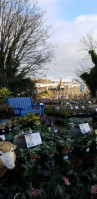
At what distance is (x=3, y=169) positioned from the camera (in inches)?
50.9

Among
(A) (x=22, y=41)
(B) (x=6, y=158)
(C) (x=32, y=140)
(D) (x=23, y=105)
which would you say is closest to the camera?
(B) (x=6, y=158)

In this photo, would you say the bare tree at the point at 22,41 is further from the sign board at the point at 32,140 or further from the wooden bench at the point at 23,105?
the sign board at the point at 32,140

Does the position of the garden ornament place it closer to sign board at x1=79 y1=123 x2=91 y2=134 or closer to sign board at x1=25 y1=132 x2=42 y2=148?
sign board at x1=25 y1=132 x2=42 y2=148

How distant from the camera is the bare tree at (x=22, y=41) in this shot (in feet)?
35.3

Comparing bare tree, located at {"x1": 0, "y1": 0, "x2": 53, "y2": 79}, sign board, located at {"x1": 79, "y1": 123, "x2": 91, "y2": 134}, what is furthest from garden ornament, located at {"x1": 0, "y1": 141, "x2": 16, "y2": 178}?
bare tree, located at {"x1": 0, "y1": 0, "x2": 53, "y2": 79}

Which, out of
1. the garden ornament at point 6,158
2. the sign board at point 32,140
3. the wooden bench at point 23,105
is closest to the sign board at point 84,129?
the sign board at point 32,140

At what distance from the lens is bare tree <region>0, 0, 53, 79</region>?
10.8 metres

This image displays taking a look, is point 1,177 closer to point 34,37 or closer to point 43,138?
point 43,138

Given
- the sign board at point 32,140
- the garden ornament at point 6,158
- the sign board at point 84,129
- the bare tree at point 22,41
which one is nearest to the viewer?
the garden ornament at point 6,158

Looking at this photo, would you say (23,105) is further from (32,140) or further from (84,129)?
(32,140)

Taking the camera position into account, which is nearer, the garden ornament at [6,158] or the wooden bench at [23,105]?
the garden ornament at [6,158]

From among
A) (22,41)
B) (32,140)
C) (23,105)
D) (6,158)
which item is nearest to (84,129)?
(32,140)

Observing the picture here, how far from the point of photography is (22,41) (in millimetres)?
11305

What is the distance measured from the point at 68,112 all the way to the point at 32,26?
760 cm
